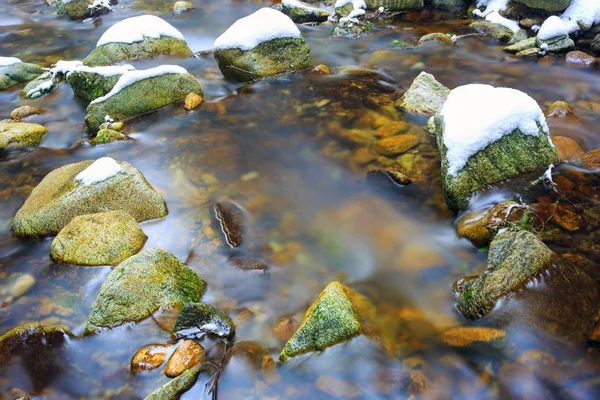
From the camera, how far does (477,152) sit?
4.34 m

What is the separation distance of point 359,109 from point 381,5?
6166mm

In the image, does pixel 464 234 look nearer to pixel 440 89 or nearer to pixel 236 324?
pixel 236 324

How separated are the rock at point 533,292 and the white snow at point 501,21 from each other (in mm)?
8780

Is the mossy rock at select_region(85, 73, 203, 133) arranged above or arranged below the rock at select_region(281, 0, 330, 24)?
below

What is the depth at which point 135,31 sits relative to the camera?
8617 mm

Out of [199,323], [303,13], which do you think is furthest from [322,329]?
[303,13]

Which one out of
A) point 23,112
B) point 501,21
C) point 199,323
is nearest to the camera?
point 199,323

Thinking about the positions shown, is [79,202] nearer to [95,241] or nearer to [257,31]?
[95,241]

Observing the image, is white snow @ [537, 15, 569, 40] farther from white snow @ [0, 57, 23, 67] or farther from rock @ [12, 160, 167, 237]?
white snow @ [0, 57, 23, 67]

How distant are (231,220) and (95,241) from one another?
1444mm

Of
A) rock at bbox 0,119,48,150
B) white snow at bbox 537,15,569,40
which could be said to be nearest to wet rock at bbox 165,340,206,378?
rock at bbox 0,119,48,150

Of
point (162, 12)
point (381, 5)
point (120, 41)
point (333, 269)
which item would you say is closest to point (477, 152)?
point (333, 269)

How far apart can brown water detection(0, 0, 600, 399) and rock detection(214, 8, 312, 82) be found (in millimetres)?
333

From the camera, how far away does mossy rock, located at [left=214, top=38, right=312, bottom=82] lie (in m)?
7.91
